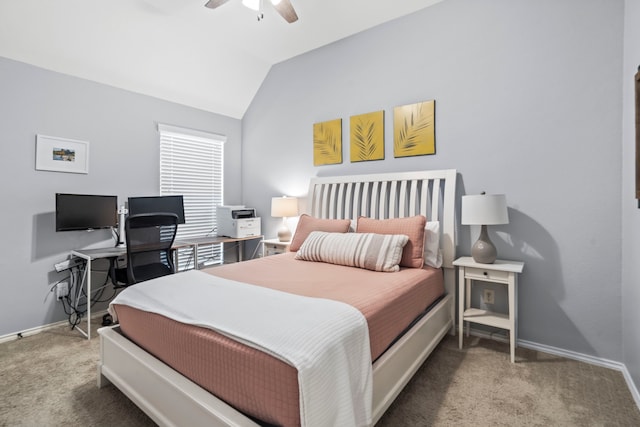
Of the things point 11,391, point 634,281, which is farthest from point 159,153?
point 634,281

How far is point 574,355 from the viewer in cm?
222

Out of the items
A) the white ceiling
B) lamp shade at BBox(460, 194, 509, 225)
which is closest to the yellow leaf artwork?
the white ceiling

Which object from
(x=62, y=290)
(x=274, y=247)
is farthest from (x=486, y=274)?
(x=62, y=290)

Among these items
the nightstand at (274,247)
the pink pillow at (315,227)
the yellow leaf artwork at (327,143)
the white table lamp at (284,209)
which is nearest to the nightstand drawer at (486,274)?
the pink pillow at (315,227)

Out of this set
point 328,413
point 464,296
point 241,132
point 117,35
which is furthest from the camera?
point 241,132

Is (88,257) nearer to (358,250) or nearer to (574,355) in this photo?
(358,250)

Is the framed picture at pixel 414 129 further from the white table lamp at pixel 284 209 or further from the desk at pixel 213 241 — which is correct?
the desk at pixel 213 241

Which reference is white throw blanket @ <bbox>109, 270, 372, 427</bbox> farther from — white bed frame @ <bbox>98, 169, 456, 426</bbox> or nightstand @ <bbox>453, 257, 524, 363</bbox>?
nightstand @ <bbox>453, 257, 524, 363</bbox>

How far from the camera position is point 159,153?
3.66 metres

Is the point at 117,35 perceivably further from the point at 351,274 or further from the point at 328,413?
the point at 328,413

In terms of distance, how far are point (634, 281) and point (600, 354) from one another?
682 millimetres

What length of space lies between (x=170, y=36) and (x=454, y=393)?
13.2 feet

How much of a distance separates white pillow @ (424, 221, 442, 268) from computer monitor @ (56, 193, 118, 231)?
305cm

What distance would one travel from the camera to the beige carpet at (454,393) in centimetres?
160
